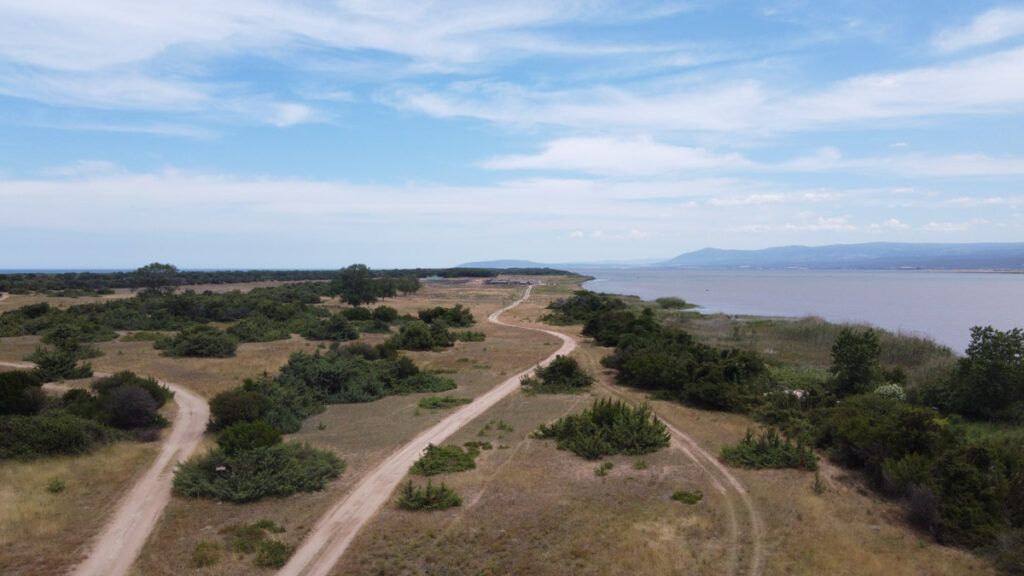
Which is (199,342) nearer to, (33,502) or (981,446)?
(33,502)

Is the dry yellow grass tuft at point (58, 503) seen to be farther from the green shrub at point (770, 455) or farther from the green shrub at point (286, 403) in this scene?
the green shrub at point (770, 455)

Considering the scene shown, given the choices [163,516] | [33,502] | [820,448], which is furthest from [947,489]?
[33,502]

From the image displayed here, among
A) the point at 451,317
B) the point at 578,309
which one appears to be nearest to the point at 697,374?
the point at 451,317

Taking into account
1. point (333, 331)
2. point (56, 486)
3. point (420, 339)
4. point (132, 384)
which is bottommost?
point (56, 486)

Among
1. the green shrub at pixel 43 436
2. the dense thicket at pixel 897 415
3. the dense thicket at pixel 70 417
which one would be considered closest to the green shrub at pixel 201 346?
the dense thicket at pixel 70 417

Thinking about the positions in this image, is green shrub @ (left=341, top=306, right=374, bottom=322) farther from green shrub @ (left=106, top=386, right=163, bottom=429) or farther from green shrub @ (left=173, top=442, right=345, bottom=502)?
green shrub @ (left=173, top=442, right=345, bottom=502)

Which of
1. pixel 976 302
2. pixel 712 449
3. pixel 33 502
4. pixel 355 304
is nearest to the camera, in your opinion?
pixel 33 502

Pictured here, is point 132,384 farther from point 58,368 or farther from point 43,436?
point 58,368
